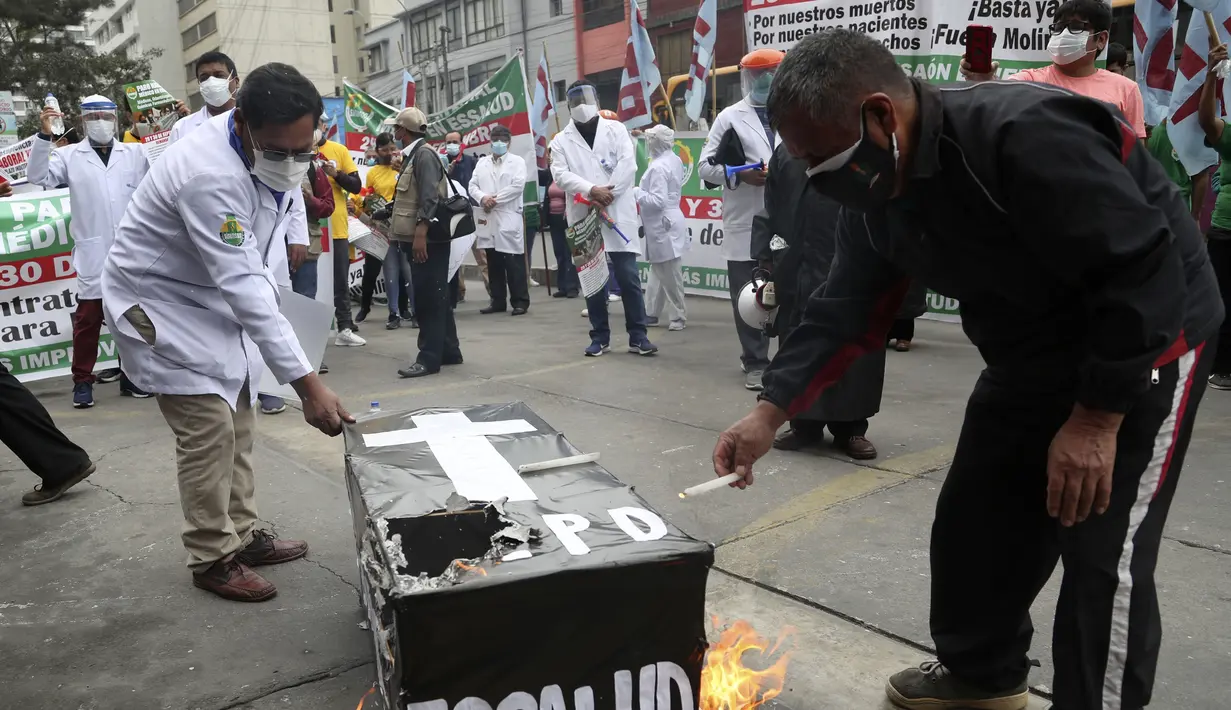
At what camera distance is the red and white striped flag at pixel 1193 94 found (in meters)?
6.15

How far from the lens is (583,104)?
7.95 meters

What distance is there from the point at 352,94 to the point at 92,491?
8.89 metres

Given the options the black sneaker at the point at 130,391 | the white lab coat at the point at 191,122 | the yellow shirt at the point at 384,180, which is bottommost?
the black sneaker at the point at 130,391

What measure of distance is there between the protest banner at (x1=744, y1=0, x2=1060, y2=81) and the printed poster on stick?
2014 mm

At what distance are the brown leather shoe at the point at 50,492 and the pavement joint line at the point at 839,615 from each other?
3082 mm

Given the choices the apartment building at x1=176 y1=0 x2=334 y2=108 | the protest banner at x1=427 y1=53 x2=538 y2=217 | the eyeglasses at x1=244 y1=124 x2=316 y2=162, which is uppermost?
the apartment building at x1=176 y1=0 x2=334 y2=108

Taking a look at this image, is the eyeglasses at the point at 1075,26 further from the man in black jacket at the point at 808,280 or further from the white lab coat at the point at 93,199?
the white lab coat at the point at 93,199

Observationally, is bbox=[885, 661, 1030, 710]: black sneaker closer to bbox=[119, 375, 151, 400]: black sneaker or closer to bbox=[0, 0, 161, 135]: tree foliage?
bbox=[119, 375, 151, 400]: black sneaker

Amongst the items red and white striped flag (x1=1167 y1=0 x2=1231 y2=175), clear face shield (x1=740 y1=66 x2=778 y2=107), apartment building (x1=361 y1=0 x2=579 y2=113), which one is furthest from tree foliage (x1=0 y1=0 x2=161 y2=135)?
red and white striped flag (x1=1167 y1=0 x2=1231 y2=175)

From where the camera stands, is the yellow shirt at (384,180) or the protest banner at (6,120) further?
the protest banner at (6,120)

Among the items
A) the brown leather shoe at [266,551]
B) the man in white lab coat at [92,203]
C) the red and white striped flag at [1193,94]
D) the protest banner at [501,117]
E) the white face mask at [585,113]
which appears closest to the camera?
the brown leather shoe at [266,551]

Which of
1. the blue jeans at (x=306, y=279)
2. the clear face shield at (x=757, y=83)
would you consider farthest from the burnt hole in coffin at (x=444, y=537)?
the blue jeans at (x=306, y=279)

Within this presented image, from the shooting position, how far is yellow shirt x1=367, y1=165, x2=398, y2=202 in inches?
380

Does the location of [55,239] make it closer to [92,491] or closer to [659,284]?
[92,491]
